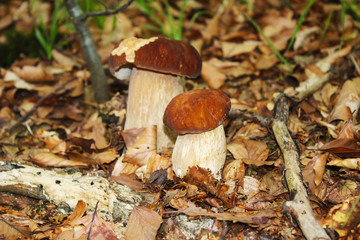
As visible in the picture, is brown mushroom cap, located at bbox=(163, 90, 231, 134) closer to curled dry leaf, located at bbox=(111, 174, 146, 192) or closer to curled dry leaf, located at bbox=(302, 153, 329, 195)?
curled dry leaf, located at bbox=(111, 174, 146, 192)

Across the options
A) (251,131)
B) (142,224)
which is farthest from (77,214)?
(251,131)

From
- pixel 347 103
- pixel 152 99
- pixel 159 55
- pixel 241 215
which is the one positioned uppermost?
pixel 159 55

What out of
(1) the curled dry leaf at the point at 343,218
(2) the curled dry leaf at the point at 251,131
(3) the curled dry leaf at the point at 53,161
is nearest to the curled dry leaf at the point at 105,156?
(3) the curled dry leaf at the point at 53,161

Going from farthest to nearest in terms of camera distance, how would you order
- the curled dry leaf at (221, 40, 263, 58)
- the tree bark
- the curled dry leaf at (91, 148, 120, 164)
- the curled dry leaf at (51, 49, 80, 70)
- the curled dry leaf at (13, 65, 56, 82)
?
1. the curled dry leaf at (51, 49, 80, 70)
2. the curled dry leaf at (221, 40, 263, 58)
3. the curled dry leaf at (13, 65, 56, 82)
4. the tree bark
5. the curled dry leaf at (91, 148, 120, 164)

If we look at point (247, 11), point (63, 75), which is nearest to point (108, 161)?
point (63, 75)

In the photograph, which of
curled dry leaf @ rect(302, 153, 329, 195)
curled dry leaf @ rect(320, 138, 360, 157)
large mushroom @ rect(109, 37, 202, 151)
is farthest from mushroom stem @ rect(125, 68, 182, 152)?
curled dry leaf @ rect(320, 138, 360, 157)

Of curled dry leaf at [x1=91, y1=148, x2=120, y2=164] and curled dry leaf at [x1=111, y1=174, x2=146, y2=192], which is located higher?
curled dry leaf at [x1=111, y1=174, x2=146, y2=192]

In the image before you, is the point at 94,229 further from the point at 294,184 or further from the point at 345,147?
the point at 345,147
